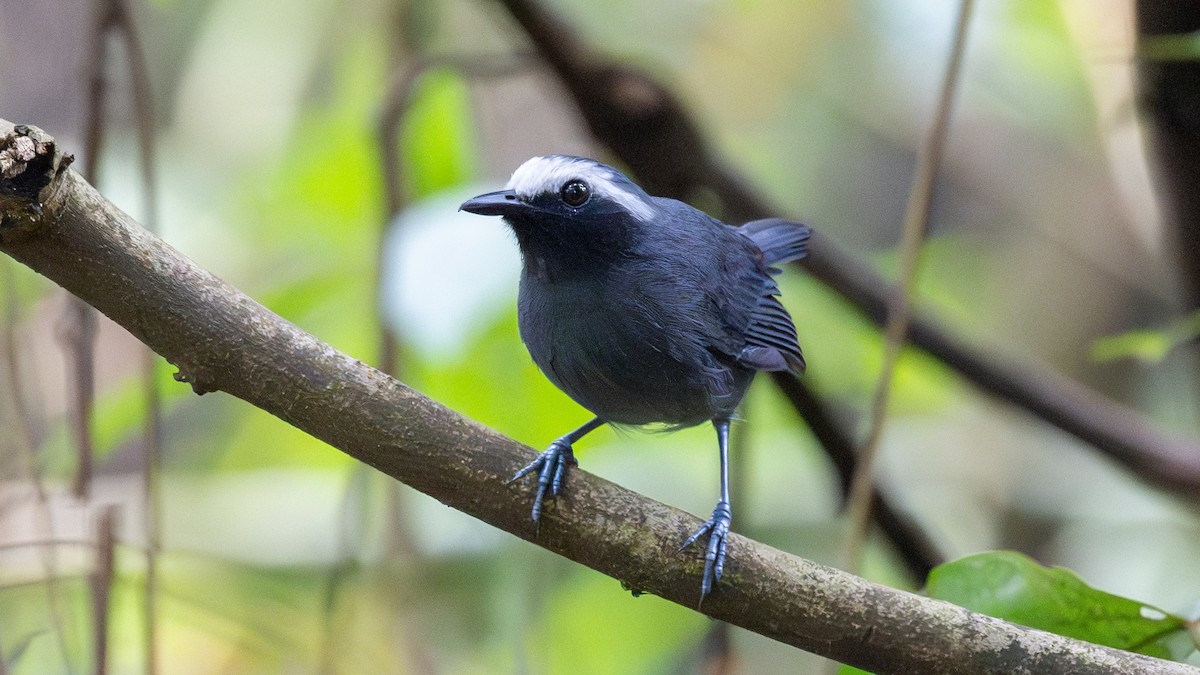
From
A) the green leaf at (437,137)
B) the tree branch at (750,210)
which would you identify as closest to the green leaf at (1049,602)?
the tree branch at (750,210)

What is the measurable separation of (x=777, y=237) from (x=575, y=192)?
0.78 meters

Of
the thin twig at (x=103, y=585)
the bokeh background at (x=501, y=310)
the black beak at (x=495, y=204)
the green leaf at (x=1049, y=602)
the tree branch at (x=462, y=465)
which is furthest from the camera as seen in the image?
the bokeh background at (x=501, y=310)

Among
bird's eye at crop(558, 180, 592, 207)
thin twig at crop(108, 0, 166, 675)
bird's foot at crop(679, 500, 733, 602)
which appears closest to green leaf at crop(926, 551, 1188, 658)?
bird's foot at crop(679, 500, 733, 602)

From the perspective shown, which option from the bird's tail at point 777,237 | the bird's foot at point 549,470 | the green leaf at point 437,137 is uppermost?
the green leaf at point 437,137

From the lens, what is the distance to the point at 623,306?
8.05ft

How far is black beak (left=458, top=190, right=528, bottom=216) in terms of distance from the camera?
235 centimetres

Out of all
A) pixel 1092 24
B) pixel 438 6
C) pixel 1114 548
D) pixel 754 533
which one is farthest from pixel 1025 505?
pixel 438 6

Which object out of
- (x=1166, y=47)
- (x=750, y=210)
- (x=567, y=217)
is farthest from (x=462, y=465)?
(x=1166, y=47)

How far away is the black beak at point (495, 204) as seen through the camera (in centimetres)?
235

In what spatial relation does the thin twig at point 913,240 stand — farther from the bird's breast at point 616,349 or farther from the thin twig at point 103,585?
the thin twig at point 103,585

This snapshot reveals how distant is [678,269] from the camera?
2.59 meters

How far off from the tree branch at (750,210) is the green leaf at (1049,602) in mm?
1567

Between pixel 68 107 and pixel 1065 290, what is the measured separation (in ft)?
14.2

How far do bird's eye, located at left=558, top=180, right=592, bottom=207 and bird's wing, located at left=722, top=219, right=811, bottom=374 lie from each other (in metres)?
0.44
